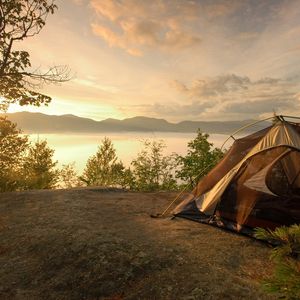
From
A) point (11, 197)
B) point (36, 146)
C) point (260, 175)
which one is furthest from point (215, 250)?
point (36, 146)

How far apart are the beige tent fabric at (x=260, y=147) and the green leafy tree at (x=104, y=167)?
2783 cm

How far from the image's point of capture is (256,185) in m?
7.45

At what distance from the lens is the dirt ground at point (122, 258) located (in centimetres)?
508

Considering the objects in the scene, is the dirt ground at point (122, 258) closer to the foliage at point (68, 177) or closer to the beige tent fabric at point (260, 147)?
the beige tent fabric at point (260, 147)

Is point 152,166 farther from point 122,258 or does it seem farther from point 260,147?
point 122,258

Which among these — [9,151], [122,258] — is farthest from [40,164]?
[122,258]

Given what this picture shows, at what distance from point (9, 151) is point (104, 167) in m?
16.4

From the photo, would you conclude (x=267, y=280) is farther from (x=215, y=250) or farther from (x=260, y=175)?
(x=260, y=175)

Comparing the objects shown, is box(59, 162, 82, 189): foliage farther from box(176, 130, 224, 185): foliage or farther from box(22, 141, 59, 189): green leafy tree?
box(176, 130, 224, 185): foliage

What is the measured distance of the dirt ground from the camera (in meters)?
5.08

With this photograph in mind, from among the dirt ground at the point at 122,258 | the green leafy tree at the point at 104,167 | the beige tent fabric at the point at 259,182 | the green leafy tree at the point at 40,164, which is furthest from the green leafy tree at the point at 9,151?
the beige tent fabric at the point at 259,182

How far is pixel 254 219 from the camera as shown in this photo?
24.1ft

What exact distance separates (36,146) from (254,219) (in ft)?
111

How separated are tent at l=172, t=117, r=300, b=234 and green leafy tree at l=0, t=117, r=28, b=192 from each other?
67.4 feet
